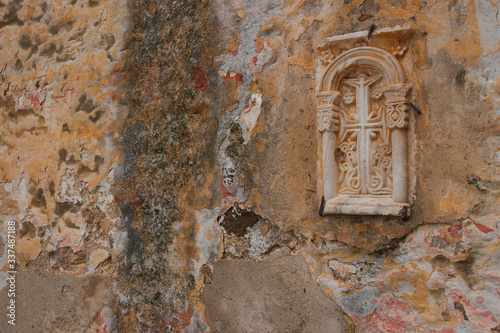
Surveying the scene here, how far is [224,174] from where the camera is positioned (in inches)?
96.2

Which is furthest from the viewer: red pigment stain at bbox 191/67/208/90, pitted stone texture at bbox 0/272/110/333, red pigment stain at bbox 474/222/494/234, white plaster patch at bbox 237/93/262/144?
pitted stone texture at bbox 0/272/110/333

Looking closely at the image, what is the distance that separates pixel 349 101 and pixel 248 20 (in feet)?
2.64

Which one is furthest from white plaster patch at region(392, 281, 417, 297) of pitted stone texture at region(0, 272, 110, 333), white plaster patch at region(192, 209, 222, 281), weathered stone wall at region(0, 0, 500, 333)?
pitted stone texture at region(0, 272, 110, 333)

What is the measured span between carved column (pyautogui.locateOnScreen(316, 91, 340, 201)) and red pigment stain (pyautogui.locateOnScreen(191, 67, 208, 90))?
791 millimetres

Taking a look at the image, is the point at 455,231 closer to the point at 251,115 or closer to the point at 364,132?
the point at 364,132

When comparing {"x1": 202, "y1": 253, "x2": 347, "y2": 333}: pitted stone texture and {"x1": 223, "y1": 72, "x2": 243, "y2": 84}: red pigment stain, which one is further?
{"x1": 223, "y1": 72, "x2": 243, "y2": 84}: red pigment stain

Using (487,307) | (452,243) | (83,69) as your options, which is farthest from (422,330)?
(83,69)

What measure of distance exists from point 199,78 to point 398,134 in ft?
4.08

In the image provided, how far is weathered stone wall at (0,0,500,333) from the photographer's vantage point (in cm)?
186

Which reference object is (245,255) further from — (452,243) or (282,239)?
(452,243)

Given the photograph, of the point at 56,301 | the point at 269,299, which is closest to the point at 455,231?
the point at 269,299

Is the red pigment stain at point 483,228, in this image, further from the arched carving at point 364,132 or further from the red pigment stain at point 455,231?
the arched carving at point 364,132

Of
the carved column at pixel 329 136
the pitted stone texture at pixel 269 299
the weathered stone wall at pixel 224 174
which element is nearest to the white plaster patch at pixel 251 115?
the weathered stone wall at pixel 224 174

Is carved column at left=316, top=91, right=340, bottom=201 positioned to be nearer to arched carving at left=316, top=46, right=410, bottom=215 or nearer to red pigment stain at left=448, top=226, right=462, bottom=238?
arched carving at left=316, top=46, right=410, bottom=215
